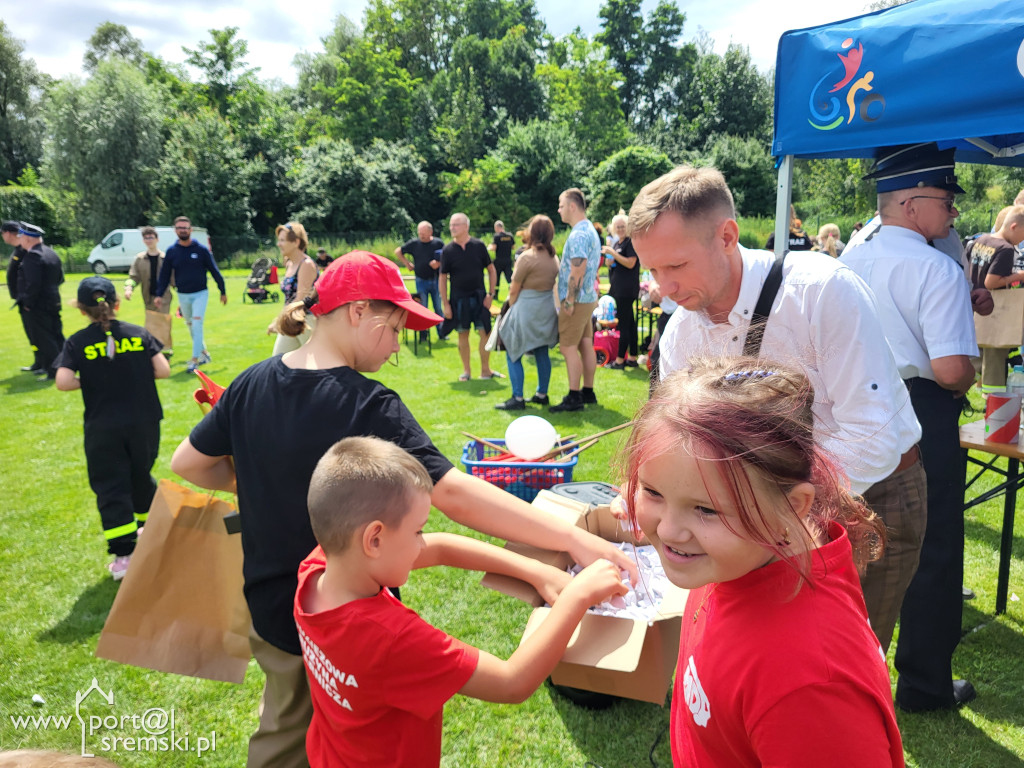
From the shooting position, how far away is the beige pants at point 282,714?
193cm

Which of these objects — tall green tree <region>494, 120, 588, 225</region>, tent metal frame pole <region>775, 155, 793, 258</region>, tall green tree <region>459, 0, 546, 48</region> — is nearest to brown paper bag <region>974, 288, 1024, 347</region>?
tent metal frame pole <region>775, 155, 793, 258</region>

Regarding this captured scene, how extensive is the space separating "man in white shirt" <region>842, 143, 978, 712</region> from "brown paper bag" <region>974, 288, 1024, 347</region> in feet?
7.66

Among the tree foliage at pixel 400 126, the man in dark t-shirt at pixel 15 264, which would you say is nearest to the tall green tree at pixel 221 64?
the tree foliage at pixel 400 126

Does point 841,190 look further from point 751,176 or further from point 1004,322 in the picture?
point 1004,322

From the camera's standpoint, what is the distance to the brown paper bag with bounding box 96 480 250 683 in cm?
233

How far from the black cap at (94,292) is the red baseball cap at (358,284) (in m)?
2.89

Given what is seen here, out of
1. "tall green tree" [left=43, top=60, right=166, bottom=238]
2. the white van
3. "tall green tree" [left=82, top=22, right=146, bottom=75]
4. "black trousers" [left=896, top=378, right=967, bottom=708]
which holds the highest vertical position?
"tall green tree" [left=82, top=22, right=146, bottom=75]

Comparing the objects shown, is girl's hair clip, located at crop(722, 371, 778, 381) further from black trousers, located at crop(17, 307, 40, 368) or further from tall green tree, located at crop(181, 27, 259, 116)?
tall green tree, located at crop(181, 27, 259, 116)

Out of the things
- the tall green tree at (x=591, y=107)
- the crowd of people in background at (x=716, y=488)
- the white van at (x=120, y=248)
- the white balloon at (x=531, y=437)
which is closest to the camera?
the crowd of people in background at (x=716, y=488)

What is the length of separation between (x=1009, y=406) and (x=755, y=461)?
2940 mm

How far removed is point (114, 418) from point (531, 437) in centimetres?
260

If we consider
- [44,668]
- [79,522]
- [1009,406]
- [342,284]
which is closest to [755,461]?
[342,284]

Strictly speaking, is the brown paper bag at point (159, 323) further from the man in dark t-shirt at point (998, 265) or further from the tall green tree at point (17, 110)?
the tall green tree at point (17, 110)

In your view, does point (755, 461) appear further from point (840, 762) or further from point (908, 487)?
point (908, 487)
